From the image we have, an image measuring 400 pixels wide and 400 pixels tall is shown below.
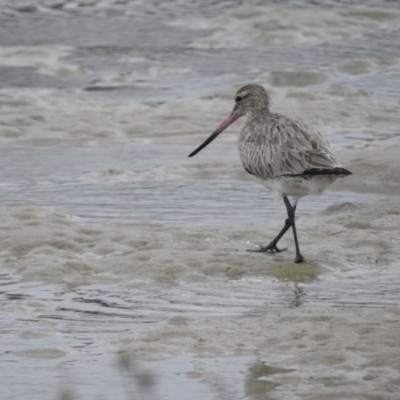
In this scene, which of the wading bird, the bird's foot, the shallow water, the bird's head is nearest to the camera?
the shallow water

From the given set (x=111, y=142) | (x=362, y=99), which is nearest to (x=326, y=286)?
(x=111, y=142)

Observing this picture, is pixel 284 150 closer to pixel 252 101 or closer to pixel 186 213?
pixel 252 101

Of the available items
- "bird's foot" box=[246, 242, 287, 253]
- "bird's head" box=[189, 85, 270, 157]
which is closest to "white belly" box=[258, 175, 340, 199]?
"bird's foot" box=[246, 242, 287, 253]

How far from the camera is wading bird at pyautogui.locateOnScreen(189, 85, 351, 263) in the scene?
28.0 feet

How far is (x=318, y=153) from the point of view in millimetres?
8594

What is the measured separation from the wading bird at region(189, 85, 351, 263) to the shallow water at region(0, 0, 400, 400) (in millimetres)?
454

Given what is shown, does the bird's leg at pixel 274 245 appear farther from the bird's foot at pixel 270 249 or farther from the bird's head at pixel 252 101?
the bird's head at pixel 252 101

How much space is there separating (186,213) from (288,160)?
1.74 meters

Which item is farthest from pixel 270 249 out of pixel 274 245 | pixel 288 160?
pixel 288 160

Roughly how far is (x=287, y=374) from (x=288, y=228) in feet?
9.95

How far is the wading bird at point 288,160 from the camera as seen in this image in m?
8.53

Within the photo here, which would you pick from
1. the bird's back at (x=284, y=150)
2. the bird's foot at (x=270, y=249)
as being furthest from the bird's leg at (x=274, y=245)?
the bird's back at (x=284, y=150)

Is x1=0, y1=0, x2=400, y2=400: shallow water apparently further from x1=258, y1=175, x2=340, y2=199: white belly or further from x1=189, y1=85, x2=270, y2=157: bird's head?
x1=189, y1=85, x2=270, y2=157: bird's head

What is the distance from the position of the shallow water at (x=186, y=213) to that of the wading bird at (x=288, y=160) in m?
0.45
